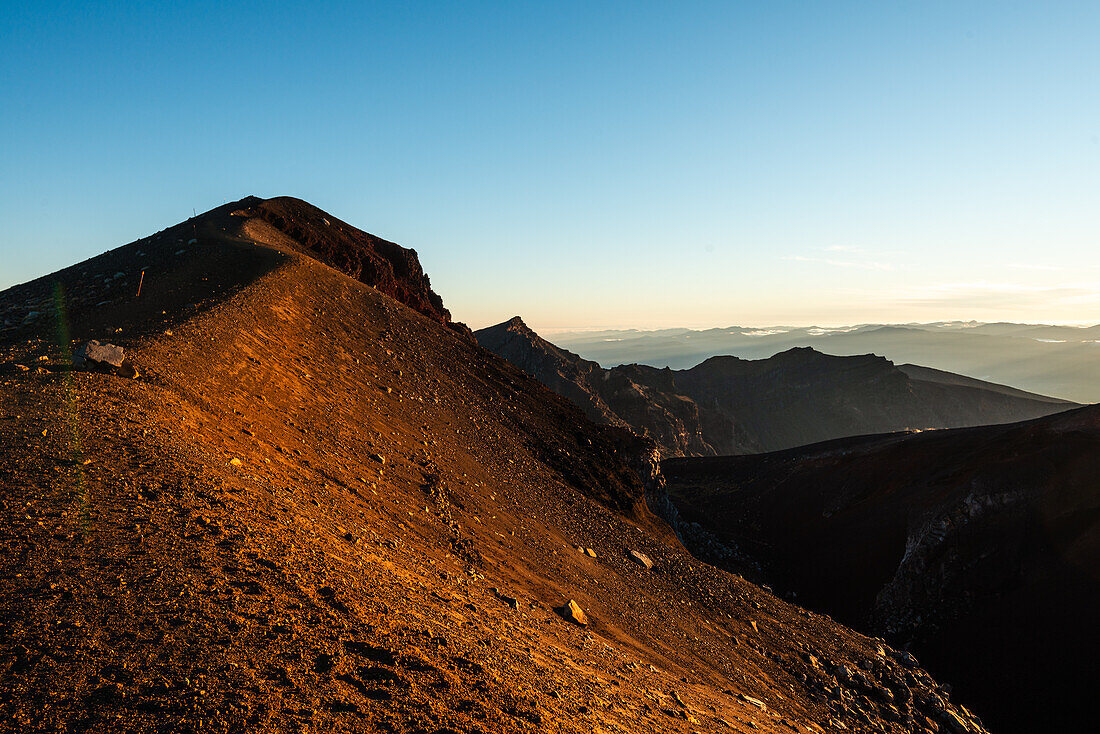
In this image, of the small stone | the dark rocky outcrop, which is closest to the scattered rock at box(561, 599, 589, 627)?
the small stone

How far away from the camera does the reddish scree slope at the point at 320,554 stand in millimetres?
6402

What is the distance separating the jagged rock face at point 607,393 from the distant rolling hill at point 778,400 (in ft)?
1.11

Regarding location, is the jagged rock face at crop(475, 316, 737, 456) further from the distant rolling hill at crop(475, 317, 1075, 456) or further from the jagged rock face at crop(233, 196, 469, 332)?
the jagged rock face at crop(233, 196, 469, 332)

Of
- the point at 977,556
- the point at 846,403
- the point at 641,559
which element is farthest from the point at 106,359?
the point at 846,403

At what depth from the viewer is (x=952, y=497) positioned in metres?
39.1

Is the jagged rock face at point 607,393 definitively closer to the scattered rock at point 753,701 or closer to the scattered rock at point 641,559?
the scattered rock at point 641,559

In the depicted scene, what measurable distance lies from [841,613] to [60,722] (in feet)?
144

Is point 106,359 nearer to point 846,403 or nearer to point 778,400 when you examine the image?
point 778,400

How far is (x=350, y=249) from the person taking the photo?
4394cm

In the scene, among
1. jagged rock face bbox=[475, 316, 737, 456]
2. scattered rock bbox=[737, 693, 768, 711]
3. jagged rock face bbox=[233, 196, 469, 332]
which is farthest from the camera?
jagged rock face bbox=[475, 316, 737, 456]

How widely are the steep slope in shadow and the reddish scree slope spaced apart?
30.6 ft

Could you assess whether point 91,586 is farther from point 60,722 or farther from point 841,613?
point 841,613

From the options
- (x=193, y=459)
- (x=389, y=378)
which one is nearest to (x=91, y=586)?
(x=193, y=459)

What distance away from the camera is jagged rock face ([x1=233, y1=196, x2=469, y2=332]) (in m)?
39.9
